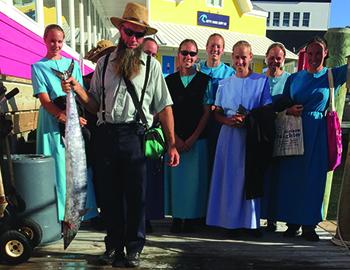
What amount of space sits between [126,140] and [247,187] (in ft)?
4.57

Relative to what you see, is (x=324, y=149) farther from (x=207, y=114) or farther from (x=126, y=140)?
(x=126, y=140)

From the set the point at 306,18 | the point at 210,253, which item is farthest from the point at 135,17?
the point at 306,18

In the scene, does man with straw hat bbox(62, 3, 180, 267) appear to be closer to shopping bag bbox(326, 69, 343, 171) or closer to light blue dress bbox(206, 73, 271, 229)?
light blue dress bbox(206, 73, 271, 229)

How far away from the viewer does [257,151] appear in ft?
12.2

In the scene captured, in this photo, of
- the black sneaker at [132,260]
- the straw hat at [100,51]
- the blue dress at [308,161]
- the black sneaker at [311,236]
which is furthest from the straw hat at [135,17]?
the black sneaker at [311,236]

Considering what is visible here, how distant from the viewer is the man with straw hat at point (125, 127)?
291 centimetres

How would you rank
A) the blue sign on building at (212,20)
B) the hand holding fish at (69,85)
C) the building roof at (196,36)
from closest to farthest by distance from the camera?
the hand holding fish at (69,85)
the building roof at (196,36)
the blue sign on building at (212,20)

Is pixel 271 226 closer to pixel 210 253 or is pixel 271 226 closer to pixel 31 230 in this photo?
pixel 210 253

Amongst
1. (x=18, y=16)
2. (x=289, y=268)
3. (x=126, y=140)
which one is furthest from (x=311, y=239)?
(x=18, y=16)

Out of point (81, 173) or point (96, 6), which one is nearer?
point (81, 173)

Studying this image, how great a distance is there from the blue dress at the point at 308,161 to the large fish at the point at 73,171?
2.05 m

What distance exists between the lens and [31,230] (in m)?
3.17

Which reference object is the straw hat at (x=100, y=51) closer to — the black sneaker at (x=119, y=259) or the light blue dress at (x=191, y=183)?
the light blue dress at (x=191, y=183)

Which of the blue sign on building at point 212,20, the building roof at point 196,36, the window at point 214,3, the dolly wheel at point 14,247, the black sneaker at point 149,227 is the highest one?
the window at point 214,3
